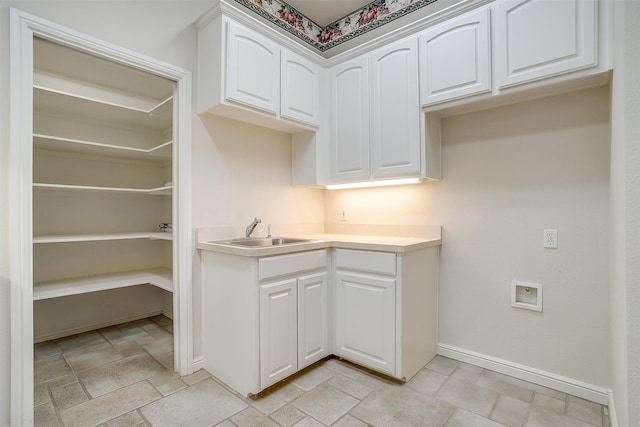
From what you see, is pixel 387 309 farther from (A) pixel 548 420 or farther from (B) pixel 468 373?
(A) pixel 548 420

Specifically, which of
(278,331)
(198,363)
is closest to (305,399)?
(278,331)

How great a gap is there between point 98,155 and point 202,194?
1462 millimetres

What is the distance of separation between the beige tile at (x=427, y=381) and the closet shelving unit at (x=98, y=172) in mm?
1852

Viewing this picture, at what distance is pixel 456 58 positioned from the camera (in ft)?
6.77

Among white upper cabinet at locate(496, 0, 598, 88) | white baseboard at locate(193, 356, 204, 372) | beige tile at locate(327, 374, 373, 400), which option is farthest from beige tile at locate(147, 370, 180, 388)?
white upper cabinet at locate(496, 0, 598, 88)

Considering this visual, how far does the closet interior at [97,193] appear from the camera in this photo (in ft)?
8.29

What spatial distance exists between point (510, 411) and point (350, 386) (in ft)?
2.97

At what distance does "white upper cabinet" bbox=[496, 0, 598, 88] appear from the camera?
5.33ft

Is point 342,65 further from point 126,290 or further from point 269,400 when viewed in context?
point 126,290

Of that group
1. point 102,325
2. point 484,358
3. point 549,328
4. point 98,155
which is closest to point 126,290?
point 102,325

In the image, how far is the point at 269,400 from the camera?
1860 millimetres

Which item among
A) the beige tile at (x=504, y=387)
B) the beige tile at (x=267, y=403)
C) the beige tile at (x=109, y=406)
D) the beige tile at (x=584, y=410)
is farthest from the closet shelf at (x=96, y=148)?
the beige tile at (x=584, y=410)

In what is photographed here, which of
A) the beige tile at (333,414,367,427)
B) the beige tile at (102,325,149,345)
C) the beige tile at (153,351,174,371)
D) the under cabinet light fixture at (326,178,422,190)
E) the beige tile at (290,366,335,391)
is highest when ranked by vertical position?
the under cabinet light fixture at (326,178,422,190)

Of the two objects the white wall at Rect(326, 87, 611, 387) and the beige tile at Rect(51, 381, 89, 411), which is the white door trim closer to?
the beige tile at Rect(51, 381, 89, 411)
